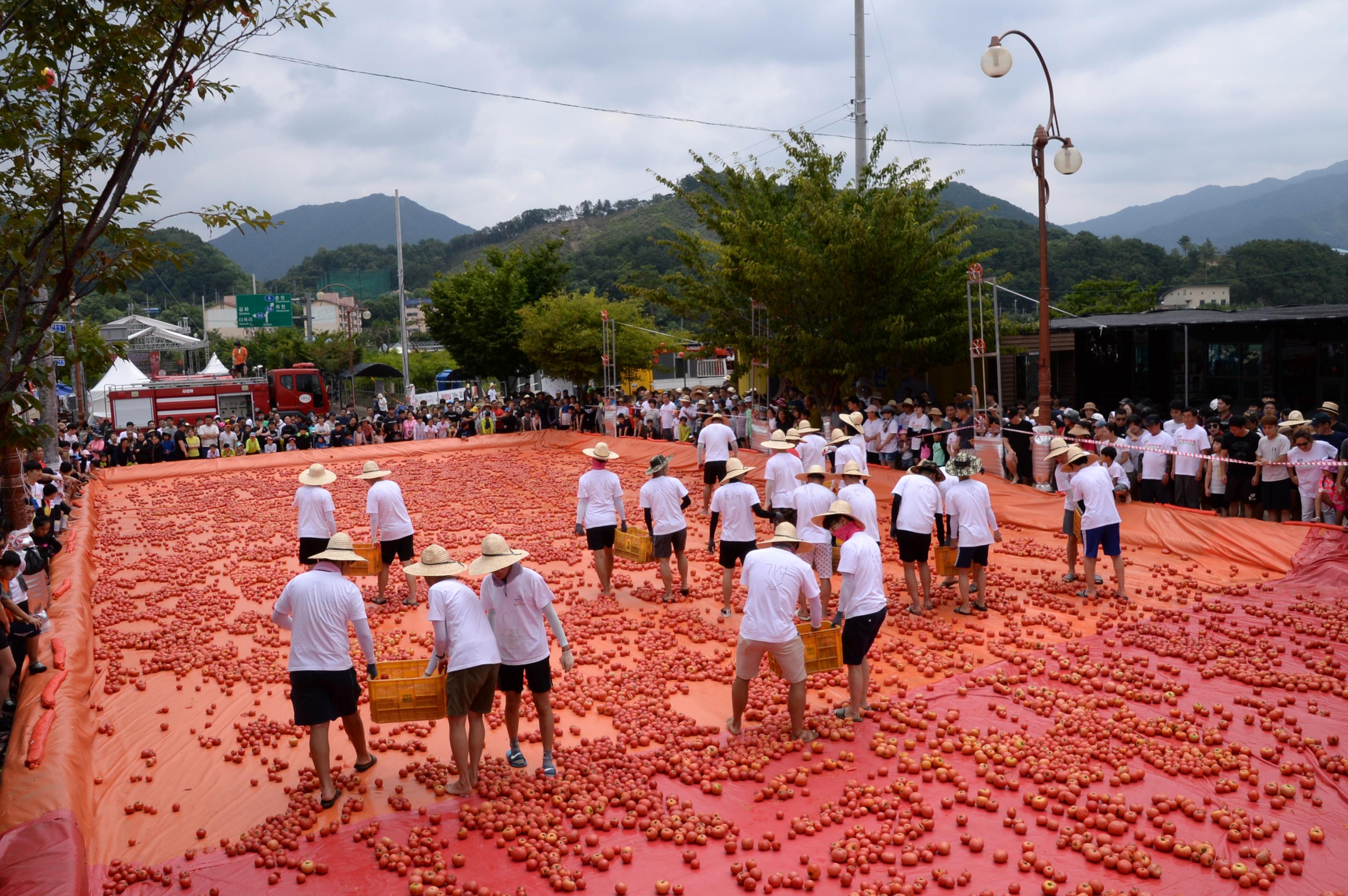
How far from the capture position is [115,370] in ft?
135

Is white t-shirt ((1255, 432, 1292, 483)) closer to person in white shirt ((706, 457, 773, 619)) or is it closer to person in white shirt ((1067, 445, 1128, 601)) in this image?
person in white shirt ((1067, 445, 1128, 601))

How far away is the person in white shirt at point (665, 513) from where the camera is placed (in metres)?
10.3

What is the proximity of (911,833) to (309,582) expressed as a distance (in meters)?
4.17

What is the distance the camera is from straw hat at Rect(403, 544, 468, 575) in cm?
627

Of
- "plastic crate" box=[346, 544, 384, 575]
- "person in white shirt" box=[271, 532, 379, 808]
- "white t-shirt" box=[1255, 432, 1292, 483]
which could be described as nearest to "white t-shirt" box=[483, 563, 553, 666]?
"person in white shirt" box=[271, 532, 379, 808]

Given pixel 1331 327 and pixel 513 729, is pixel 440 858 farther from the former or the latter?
pixel 1331 327

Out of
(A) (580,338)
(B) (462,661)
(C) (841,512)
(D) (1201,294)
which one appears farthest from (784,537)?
(D) (1201,294)

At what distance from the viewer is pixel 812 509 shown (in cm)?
916

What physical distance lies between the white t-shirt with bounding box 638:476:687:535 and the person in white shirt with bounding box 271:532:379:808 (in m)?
4.37

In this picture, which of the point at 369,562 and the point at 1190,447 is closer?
the point at 369,562

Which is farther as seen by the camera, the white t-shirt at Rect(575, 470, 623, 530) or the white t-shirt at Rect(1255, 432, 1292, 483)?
the white t-shirt at Rect(1255, 432, 1292, 483)

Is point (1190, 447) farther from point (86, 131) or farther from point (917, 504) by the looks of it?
point (86, 131)

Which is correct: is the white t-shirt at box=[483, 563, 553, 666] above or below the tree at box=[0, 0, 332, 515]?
below

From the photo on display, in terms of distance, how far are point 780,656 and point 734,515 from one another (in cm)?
311
